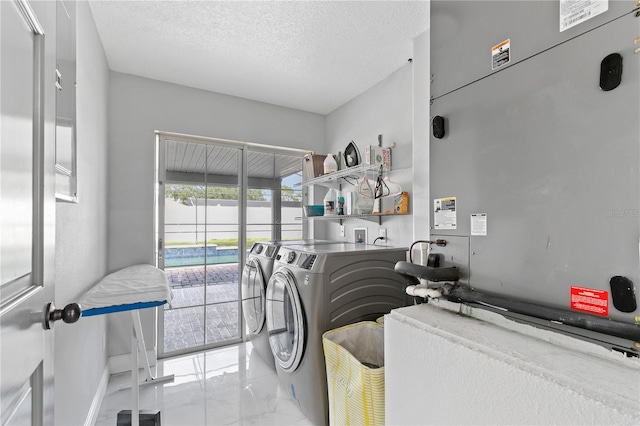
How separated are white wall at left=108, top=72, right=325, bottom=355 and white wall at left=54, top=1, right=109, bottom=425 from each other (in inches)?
5.7

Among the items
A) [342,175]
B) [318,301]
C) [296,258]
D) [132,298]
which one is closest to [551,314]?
[318,301]

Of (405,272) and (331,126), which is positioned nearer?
(405,272)

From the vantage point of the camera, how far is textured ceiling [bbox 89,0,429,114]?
1739 mm

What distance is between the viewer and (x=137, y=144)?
8.37ft

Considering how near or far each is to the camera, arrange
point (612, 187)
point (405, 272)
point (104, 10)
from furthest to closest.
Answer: point (104, 10)
point (405, 272)
point (612, 187)

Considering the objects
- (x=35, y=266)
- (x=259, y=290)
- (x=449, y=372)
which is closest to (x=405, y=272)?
(x=449, y=372)

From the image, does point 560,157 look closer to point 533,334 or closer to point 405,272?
point 533,334

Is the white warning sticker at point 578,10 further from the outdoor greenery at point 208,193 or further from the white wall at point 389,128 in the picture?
the outdoor greenery at point 208,193

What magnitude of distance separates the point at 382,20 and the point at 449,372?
6.62ft

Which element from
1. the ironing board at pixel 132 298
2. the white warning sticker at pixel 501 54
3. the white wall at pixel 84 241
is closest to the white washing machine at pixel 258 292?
the ironing board at pixel 132 298

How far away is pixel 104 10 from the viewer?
69.7 inches

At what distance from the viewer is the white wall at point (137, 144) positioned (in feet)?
8.07

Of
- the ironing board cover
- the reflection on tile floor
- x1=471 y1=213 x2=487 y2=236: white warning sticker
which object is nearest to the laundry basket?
the reflection on tile floor

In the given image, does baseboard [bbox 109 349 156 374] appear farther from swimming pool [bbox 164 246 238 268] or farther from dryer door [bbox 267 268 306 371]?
dryer door [bbox 267 268 306 371]
